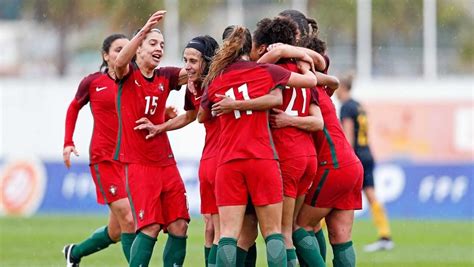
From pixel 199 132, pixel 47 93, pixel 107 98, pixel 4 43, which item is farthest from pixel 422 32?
pixel 107 98

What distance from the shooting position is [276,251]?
9672mm

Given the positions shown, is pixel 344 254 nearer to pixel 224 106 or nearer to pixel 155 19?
pixel 224 106

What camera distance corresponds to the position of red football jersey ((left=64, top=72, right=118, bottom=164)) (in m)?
12.4

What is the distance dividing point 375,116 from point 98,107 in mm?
11496

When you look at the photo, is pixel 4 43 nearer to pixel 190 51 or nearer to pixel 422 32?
pixel 422 32

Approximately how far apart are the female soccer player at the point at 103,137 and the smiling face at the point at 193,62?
5.68 ft

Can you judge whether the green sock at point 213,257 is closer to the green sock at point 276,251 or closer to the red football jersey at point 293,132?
the green sock at point 276,251

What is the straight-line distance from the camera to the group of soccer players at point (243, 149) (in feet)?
31.8

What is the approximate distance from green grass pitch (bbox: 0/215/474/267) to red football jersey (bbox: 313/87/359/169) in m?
3.90

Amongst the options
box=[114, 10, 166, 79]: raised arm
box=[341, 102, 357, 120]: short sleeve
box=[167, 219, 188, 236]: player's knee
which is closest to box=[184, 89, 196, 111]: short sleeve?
box=[114, 10, 166, 79]: raised arm

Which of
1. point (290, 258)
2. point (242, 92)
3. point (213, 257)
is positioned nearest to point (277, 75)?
point (242, 92)

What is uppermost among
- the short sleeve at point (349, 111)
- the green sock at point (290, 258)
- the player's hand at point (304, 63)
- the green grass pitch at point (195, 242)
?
the player's hand at point (304, 63)

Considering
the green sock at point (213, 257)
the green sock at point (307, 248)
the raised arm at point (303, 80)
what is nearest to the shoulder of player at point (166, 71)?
the raised arm at point (303, 80)

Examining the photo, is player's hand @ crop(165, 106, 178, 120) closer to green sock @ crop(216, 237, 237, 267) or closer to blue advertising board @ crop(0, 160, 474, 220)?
green sock @ crop(216, 237, 237, 267)
